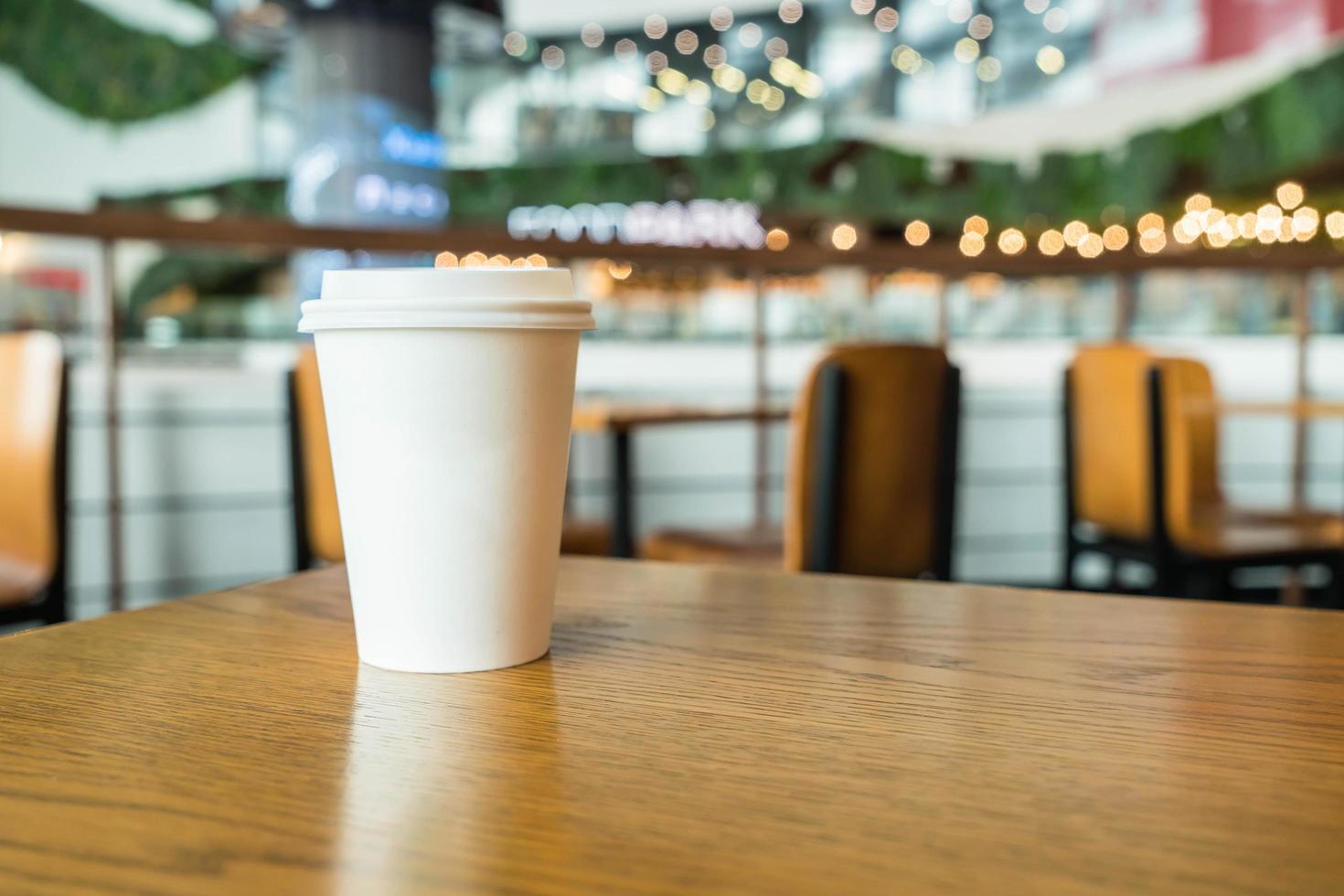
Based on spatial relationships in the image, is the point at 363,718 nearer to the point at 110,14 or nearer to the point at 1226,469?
the point at 1226,469

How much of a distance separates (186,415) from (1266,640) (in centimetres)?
272

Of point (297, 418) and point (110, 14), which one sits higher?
point (110, 14)

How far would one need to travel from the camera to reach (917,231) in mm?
11352

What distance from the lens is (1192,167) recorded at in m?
9.52

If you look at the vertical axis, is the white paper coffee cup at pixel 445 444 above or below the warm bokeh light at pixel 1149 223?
below

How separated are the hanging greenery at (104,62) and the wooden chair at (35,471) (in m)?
9.26

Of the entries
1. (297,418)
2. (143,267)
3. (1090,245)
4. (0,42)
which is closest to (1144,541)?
(297,418)

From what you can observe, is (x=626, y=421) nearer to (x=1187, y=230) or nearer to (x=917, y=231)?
(x=1187, y=230)

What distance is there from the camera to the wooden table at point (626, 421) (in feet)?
7.36

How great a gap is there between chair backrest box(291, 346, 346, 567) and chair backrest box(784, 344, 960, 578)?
2.96 ft

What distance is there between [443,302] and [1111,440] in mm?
2498

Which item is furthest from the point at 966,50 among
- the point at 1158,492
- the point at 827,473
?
the point at 827,473

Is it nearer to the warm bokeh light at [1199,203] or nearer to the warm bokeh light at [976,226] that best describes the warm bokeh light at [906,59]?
the warm bokeh light at [976,226]

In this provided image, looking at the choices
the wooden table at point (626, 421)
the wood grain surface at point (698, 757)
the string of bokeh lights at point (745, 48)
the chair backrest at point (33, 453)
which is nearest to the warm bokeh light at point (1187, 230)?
the string of bokeh lights at point (745, 48)
